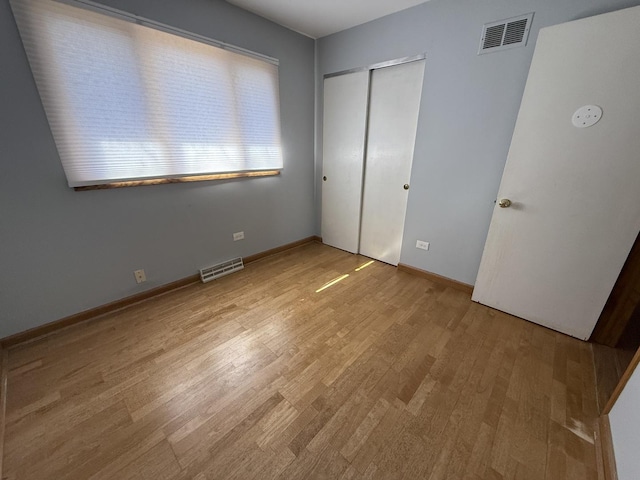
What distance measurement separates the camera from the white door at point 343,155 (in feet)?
8.87

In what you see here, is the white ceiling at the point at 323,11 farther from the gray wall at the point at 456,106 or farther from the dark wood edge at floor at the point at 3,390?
the dark wood edge at floor at the point at 3,390

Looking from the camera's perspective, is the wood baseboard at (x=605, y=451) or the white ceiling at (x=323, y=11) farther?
the white ceiling at (x=323, y=11)

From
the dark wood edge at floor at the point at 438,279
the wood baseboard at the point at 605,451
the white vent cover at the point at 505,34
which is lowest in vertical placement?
the wood baseboard at the point at 605,451

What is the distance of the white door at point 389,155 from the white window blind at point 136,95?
3.95 feet

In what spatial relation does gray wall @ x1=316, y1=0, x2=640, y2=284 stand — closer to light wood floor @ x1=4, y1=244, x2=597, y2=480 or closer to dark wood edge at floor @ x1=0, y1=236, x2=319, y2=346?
light wood floor @ x1=4, y1=244, x2=597, y2=480

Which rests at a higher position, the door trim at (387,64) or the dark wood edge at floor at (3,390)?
the door trim at (387,64)

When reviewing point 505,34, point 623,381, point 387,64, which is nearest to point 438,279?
point 623,381

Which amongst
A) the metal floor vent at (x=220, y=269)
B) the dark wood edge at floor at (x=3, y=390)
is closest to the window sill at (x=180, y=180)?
the metal floor vent at (x=220, y=269)

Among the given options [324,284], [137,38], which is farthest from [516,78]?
[137,38]

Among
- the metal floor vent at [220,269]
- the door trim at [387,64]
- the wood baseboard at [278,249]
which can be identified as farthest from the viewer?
the wood baseboard at [278,249]

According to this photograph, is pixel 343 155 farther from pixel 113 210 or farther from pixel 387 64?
pixel 113 210

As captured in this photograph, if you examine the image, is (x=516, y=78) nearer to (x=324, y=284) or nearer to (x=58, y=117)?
(x=324, y=284)

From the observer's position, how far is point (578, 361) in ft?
5.25

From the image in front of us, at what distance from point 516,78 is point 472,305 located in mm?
1790
